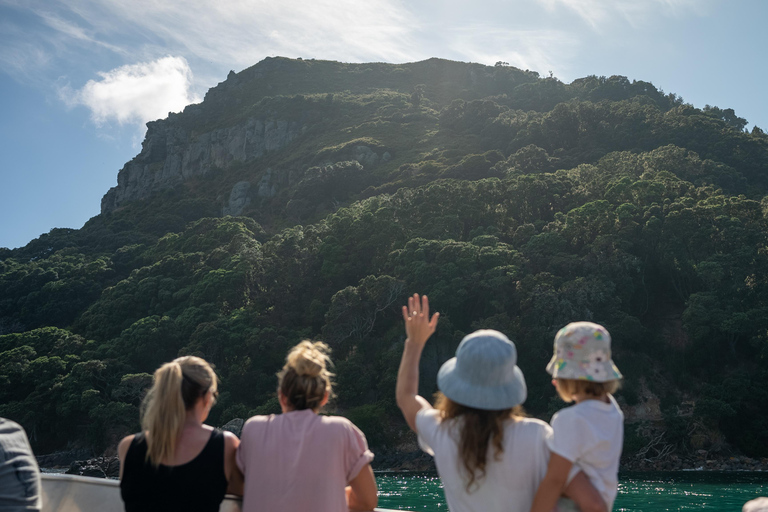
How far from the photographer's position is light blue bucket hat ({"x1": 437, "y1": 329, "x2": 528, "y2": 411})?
2.39m

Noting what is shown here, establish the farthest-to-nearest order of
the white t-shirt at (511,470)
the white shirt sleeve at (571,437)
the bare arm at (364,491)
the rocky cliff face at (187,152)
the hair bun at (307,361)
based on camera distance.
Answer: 1. the rocky cliff face at (187,152)
2. the bare arm at (364,491)
3. the hair bun at (307,361)
4. the white t-shirt at (511,470)
5. the white shirt sleeve at (571,437)

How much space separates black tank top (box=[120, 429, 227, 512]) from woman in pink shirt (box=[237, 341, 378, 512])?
0.14m

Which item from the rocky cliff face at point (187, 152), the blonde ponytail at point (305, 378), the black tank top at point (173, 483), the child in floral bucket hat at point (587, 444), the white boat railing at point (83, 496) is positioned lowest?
the white boat railing at point (83, 496)

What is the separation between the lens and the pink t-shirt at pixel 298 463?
2.59 m

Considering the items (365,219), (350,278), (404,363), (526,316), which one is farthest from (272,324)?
(404,363)

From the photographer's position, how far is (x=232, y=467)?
2691 millimetres

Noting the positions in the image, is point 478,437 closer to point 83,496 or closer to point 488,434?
point 488,434

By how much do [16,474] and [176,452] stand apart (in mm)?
562

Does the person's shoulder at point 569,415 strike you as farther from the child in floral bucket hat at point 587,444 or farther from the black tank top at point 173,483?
the black tank top at point 173,483

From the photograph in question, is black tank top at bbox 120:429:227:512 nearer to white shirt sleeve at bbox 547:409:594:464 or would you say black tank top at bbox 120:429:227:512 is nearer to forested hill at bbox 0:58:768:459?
white shirt sleeve at bbox 547:409:594:464

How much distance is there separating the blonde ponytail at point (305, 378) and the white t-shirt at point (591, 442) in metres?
0.97

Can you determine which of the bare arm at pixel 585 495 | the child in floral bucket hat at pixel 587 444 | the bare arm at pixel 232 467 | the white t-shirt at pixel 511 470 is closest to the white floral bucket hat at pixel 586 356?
the child in floral bucket hat at pixel 587 444

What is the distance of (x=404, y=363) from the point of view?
2.90 m

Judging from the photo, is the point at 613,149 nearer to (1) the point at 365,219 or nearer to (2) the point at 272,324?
(1) the point at 365,219
